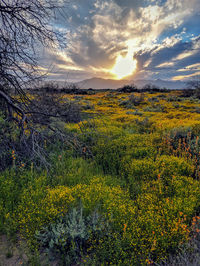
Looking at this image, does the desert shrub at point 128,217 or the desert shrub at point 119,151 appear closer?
the desert shrub at point 128,217

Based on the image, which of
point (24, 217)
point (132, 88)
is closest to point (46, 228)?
point (24, 217)

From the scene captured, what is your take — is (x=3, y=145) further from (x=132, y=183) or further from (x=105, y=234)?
(x=132, y=183)

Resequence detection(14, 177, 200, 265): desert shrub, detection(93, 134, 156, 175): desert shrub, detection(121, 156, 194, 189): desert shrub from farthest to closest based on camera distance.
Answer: detection(93, 134, 156, 175): desert shrub < detection(121, 156, 194, 189): desert shrub < detection(14, 177, 200, 265): desert shrub

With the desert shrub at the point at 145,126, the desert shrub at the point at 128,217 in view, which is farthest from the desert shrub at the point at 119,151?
the desert shrub at the point at 145,126

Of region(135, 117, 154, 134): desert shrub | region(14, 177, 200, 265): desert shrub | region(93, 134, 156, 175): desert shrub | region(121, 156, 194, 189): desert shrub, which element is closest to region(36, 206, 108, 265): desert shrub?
region(14, 177, 200, 265): desert shrub

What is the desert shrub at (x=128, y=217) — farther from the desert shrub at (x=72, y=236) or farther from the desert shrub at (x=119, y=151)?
the desert shrub at (x=119, y=151)

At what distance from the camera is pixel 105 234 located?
2.29m

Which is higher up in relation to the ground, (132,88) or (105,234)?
(132,88)

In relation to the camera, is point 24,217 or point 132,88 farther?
point 132,88

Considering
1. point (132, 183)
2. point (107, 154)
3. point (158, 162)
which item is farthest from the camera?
point (107, 154)

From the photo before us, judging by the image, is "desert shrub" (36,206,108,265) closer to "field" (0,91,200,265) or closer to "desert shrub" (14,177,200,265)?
"field" (0,91,200,265)

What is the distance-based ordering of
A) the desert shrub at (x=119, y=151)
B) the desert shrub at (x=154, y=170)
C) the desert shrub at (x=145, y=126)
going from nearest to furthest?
the desert shrub at (x=154, y=170)
the desert shrub at (x=119, y=151)
the desert shrub at (x=145, y=126)

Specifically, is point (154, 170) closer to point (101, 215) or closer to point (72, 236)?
point (101, 215)

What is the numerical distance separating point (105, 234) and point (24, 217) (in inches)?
50.4
